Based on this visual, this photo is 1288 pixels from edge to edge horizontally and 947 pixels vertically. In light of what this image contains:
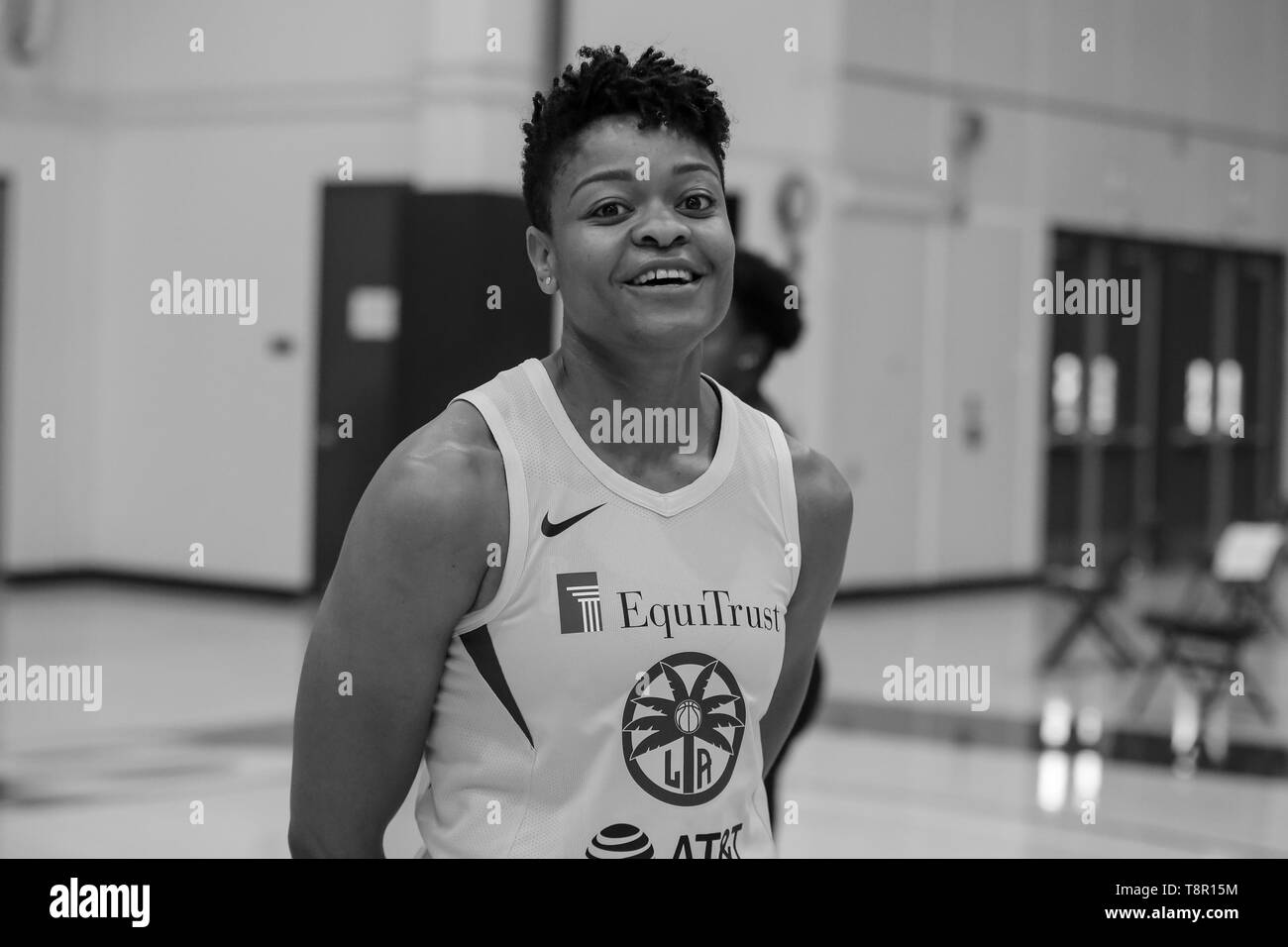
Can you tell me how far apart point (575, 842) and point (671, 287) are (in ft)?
1.62

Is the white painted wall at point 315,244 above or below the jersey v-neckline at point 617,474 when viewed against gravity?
above

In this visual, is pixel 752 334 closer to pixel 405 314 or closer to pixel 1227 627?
pixel 1227 627

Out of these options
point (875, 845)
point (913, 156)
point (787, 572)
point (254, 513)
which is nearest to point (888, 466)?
point (913, 156)

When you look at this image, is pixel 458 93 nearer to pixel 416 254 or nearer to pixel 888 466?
pixel 416 254

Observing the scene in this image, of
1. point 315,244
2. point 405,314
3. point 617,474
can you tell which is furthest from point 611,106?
point 315,244

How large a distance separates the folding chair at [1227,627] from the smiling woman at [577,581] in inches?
246

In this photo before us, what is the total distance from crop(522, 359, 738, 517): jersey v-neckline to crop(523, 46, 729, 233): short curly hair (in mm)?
151

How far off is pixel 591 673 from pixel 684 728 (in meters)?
0.10

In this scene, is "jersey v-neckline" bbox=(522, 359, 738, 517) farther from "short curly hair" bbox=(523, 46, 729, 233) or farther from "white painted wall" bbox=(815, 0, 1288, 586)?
"white painted wall" bbox=(815, 0, 1288, 586)

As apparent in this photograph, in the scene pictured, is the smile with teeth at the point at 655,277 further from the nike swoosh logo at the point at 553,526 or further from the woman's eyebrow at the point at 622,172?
the nike swoosh logo at the point at 553,526

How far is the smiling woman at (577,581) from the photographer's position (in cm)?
147

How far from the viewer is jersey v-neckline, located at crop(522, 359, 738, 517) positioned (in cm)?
152

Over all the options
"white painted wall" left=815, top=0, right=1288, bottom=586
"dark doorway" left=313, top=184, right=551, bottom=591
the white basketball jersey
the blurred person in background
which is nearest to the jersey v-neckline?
the white basketball jersey

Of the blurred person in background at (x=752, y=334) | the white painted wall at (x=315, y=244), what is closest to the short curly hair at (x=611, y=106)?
the blurred person in background at (x=752, y=334)
